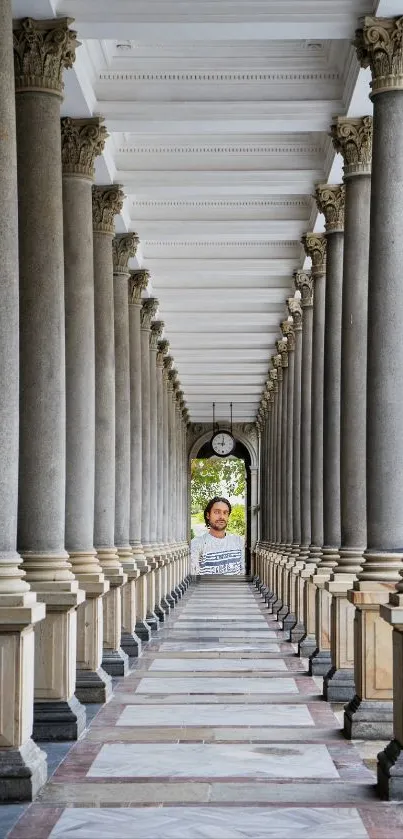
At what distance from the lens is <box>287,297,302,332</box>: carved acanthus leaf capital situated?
113ft

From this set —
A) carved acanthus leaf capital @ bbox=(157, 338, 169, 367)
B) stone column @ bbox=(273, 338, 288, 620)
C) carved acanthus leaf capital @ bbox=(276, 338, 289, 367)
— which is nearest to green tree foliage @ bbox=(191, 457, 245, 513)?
carved acanthus leaf capital @ bbox=(157, 338, 169, 367)

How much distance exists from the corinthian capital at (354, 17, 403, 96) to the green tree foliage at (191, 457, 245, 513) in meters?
82.9

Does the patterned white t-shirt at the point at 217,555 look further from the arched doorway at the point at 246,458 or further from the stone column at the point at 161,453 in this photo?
the stone column at the point at 161,453

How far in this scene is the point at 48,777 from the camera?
478 inches

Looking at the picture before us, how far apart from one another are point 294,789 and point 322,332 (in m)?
15.9

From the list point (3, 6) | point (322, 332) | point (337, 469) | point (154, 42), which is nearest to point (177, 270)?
point (322, 332)

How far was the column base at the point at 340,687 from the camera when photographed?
1781 cm

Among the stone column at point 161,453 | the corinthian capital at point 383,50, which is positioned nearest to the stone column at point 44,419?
the corinthian capital at point 383,50

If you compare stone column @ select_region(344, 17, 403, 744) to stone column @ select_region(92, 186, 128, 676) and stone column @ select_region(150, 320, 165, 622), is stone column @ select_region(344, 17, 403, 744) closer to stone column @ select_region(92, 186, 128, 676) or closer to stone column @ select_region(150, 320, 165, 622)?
stone column @ select_region(92, 186, 128, 676)

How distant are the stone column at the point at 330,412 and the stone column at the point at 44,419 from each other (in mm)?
6942

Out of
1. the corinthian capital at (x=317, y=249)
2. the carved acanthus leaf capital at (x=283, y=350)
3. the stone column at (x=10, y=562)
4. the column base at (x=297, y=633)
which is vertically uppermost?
the corinthian capital at (x=317, y=249)

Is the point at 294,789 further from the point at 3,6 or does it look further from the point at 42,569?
the point at 3,6

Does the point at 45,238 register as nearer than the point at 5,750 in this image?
No

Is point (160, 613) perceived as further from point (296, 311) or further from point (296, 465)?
point (296, 311)
